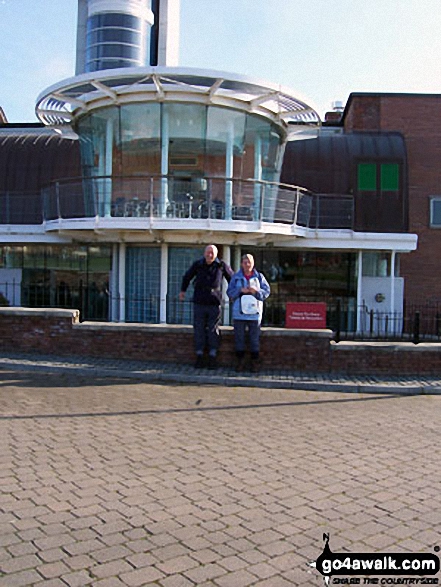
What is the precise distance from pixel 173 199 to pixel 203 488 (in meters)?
10.4

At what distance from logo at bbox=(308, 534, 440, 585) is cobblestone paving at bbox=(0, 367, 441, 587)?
101 millimetres

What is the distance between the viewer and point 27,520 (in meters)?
4.32

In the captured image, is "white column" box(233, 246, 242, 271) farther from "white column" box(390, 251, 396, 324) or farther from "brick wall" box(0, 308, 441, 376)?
"brick wall" box(0, 308, 441, 376)

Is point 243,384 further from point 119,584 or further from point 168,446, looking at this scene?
point 119,584

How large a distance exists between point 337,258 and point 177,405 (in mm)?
12917

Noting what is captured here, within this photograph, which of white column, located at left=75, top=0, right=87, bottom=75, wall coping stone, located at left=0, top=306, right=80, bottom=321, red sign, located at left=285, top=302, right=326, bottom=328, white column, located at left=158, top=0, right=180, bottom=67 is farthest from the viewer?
white column, located at left=158, top=0, right=180, bottom=67

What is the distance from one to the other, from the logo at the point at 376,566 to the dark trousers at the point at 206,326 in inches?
289

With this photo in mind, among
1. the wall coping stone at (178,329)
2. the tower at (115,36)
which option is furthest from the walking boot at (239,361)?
the tower at (115,36)

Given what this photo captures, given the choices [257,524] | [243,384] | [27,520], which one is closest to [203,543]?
[257,524]

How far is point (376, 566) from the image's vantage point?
148 inches

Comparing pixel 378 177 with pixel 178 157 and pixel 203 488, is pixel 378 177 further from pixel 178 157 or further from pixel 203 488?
pixel 203 488

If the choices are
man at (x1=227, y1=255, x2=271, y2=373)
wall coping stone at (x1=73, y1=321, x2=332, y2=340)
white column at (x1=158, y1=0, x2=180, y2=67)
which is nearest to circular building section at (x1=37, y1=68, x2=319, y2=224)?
wall coping stone at (x1=73, y1=321, x2=332, y2=340)

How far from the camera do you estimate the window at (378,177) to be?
66.4ft

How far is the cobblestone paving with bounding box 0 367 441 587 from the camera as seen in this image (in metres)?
3.74
